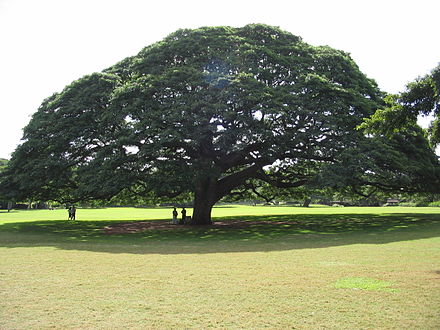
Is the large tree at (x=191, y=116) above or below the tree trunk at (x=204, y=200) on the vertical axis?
above

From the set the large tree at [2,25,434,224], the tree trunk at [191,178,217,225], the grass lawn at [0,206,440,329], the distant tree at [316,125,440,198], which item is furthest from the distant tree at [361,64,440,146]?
the tree trunk at [191,178,217,225]

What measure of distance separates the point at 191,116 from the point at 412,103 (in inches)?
534

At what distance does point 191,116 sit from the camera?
2309 centimetres

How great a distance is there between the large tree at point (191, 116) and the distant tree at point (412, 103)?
9.82m

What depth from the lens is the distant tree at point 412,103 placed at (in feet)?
38.6

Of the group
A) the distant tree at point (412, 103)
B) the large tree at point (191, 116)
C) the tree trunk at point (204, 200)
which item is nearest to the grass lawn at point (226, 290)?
the distant tree at point (412, 103)

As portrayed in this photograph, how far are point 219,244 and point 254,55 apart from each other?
14.7 metres

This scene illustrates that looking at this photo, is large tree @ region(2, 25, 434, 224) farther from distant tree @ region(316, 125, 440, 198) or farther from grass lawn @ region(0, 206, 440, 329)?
grass lawn @ region(0, 206, 440, 329)

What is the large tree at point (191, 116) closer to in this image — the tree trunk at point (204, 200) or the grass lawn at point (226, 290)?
the tree trunk at point (204, 200)

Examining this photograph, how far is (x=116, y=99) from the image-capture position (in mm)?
24578

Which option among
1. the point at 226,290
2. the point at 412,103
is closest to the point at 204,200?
the point at 412,103

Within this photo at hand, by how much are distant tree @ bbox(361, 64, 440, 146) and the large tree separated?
9.82m

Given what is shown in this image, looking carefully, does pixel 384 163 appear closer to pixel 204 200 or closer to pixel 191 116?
pixel 191 116

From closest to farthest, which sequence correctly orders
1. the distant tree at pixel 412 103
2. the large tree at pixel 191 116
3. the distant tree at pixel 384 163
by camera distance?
the distant tree at pixel 412 103, the distant tree at pixel 384 163, the large tree at pixel 191 116
